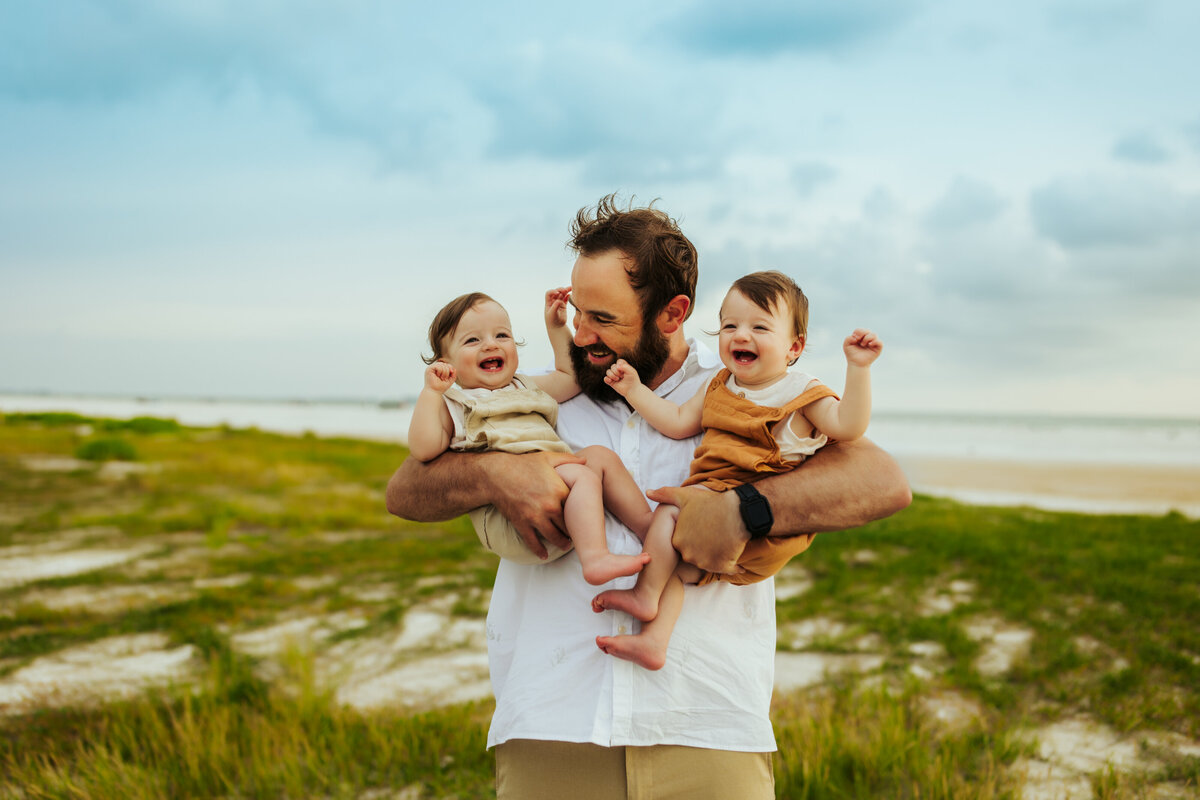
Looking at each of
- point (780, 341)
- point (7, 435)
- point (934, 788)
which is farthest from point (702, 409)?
point (7, 435)

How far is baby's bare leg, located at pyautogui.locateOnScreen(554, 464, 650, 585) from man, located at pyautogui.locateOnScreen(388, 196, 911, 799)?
0.15ft

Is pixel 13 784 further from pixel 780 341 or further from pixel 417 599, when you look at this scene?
pixel 780 341

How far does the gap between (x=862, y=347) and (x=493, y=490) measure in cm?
102

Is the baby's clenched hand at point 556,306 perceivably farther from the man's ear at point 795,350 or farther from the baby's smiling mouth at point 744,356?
the man's ear at point 795,350

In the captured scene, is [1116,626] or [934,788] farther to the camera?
[1116,626]

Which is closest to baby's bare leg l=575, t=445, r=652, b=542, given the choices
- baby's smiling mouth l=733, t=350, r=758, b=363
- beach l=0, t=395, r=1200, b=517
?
baby's smiling mouth l=733, t=350, r=758, b=363

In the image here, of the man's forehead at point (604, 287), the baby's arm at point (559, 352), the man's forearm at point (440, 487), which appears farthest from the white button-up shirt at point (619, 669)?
the man's forehead at point (604, 287)

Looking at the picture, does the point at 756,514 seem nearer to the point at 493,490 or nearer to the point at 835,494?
the point at 835,494

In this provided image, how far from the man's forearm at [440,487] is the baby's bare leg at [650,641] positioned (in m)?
0.52

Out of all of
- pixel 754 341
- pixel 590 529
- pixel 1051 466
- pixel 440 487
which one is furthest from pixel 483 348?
pixel 1051 466

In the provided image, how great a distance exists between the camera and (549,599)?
2.07 meters

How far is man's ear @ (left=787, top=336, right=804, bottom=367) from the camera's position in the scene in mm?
2264

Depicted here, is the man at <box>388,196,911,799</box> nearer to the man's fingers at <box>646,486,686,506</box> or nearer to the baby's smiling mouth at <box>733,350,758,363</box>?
the man's fingers at <box>646,486,686,506</box>

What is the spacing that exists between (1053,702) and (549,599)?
4571 mm
